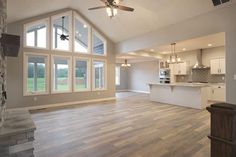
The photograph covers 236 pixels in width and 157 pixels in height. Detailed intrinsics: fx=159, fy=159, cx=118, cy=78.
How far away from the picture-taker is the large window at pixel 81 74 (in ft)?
25.6

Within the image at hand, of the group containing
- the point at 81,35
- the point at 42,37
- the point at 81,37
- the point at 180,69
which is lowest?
the point at 180,69

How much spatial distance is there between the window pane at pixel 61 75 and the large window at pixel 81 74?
0.42 metres

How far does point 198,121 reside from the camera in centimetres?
464

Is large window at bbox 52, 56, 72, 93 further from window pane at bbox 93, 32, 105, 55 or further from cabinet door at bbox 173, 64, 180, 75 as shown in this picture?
cabinet door at bbox 173, 64, 180, 75

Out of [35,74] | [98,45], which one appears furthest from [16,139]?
[98,45]

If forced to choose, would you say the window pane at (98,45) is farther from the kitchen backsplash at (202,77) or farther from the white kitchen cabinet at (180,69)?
the kitchen backsplash at (202,77)

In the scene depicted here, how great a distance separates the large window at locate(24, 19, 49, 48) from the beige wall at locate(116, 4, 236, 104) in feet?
15.4

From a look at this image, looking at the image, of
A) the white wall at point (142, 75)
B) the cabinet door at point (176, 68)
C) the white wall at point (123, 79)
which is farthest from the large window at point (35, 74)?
the white wall at point (142, 75)

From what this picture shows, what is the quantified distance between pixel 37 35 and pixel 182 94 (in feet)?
22.2

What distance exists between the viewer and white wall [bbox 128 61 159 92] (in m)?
12.2

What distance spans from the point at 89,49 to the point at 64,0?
2.55 meters

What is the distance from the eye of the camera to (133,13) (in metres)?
6.04

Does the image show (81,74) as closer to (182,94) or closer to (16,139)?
(182,94)

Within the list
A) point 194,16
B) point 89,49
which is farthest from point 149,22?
point 89,49
